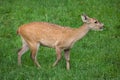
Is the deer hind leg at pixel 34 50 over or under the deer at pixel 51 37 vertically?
under

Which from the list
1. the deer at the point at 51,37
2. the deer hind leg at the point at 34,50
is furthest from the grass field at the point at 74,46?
the deer at the point at 51,37

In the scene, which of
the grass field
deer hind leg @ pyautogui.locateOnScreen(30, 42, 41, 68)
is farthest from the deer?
the grass field

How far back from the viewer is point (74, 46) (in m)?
14.0

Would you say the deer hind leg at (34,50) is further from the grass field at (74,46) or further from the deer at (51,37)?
the grass field at (74,46)

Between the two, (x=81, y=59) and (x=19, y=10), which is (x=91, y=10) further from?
(x=81, y=59)

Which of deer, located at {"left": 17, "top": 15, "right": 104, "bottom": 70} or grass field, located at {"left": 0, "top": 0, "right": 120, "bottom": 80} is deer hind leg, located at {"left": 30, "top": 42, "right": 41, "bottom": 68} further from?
grass field, located at {"left": 0, "top": 0, "right": 120, "bottom": 80}

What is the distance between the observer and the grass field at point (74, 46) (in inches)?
424

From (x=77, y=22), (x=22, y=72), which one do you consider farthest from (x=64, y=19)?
(x=22, y=72)

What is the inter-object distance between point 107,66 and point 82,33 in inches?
41.1

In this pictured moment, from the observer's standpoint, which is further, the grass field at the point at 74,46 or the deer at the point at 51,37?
the deer at the point at 51,37

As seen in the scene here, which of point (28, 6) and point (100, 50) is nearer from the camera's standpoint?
point (100, 50)

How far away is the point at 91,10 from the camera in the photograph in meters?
17.6

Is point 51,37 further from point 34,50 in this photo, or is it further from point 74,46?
point 74,46

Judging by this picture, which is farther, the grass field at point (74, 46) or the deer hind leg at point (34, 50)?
the deer hind leg at point (34, 50)
